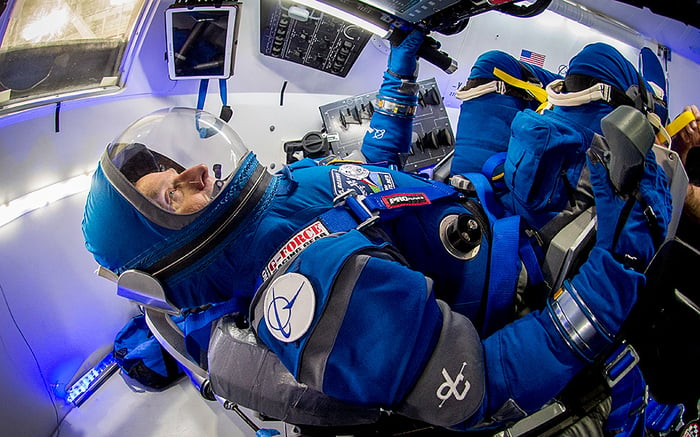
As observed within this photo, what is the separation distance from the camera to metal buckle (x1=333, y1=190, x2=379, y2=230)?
1.12 metres

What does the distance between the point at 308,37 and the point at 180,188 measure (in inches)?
67.9

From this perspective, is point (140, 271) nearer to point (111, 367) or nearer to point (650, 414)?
point (111, 367)

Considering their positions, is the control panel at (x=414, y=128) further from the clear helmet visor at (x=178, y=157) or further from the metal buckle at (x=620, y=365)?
the metal buckle at (x=620, y=365)

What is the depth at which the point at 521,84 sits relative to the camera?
70.1 inches

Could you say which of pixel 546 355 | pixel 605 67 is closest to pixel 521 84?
pixel 605 67

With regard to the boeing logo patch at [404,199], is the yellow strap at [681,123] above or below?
above

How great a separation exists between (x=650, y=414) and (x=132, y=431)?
83.4 inches

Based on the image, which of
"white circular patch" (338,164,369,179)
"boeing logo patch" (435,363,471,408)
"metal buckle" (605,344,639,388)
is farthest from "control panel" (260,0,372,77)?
"metal buckle" (605,344,639,388)

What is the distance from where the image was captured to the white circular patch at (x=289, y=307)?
2.85 feet

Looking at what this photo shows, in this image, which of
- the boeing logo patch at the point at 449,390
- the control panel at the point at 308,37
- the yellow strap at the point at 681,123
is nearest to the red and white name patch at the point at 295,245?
the boeing logo patch at the point at 449,390

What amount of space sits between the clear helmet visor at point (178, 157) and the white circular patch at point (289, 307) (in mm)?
312

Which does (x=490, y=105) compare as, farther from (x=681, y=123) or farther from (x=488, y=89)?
(x=681, y=123)

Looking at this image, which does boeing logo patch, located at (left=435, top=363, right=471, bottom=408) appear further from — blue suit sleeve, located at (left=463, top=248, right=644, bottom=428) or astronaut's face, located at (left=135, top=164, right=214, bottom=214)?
astronaut's face, located at (left=135, top=164, right=214, bottom=214)

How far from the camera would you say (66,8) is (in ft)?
5.32
